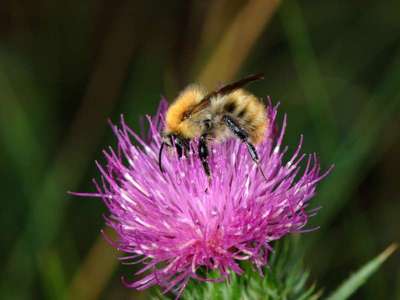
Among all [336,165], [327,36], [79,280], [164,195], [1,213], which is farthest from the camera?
[327,36]

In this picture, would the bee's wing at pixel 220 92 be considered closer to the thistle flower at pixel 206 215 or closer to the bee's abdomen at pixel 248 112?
the bee's abdomen at pixel 248 112

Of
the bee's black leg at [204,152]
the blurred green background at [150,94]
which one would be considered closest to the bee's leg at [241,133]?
the bee's black leg at [204,152]

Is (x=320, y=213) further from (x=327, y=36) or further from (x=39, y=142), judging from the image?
(x=39, y=142)

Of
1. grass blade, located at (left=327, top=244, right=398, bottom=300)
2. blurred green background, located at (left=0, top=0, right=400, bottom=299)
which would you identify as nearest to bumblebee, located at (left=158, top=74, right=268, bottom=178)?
grass blade, located at (left=327, top=244, right=398, bottom=300)

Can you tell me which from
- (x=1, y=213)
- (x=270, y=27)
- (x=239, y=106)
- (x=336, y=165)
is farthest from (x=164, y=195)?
(x=270, y=27)

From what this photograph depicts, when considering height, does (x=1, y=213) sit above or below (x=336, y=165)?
above

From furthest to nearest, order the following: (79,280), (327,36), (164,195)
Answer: (327,36) → (79,280) → (164,195)

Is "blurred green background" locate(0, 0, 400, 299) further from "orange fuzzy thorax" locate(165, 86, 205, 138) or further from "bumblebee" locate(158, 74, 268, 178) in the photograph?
"orange fuzzy thorax" locate(165, 86, 205, 138)
